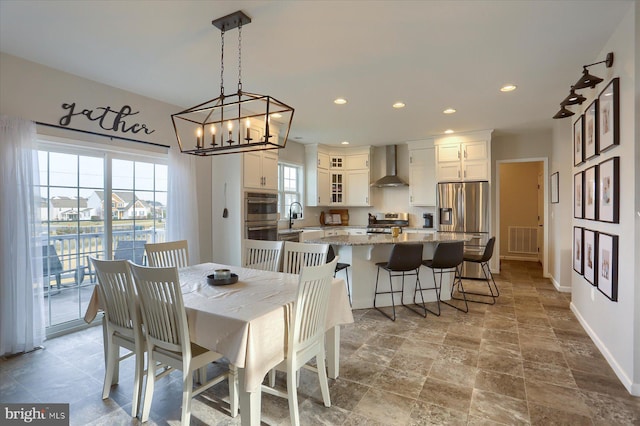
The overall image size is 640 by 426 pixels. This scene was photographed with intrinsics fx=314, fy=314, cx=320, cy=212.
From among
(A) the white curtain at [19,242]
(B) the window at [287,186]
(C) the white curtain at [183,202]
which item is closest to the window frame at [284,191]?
(B) the window at [287,186]

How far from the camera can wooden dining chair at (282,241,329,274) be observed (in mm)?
2760

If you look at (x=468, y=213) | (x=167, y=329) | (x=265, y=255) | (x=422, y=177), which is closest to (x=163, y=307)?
(x=167, y=329)

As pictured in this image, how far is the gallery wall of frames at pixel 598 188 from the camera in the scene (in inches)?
94.9

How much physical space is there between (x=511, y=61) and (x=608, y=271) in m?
2.02

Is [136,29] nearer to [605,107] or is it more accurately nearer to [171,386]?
[171,386]

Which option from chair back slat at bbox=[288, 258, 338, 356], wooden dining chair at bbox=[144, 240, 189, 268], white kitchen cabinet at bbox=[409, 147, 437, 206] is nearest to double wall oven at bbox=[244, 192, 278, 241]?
wooden dining chair at bbox=[144, 240, 189, 268]

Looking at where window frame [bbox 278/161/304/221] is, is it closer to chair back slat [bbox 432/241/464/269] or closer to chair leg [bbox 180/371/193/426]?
chair back slat [bbox 432/241/464/269]

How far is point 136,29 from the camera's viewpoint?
2414mm

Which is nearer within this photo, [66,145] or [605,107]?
[605,107]

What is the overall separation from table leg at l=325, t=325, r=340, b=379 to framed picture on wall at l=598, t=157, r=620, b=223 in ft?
7.55

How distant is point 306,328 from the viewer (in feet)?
6.08

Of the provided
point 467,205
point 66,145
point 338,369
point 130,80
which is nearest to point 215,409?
point 338,369

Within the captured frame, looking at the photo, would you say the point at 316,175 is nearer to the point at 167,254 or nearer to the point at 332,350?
the point at 167,254

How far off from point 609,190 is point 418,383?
2130mm
